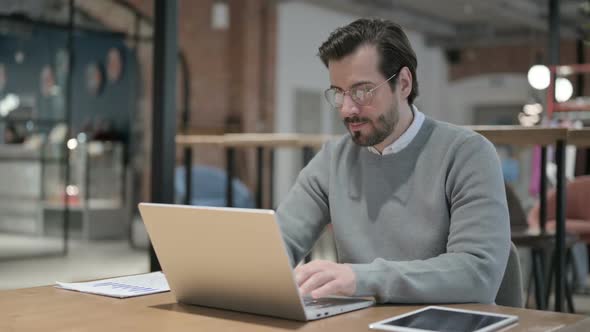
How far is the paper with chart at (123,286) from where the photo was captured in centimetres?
154

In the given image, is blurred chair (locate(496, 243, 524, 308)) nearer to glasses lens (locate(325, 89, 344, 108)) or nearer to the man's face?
the man's face

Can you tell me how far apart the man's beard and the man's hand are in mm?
418

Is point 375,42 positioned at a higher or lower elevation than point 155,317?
higher

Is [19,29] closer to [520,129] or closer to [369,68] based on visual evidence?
[520,129]

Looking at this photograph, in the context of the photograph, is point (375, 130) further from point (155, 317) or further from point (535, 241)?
point (535, 241)

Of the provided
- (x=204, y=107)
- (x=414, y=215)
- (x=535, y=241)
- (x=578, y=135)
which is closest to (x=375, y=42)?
(x=414, y=215)

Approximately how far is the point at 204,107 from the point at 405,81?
926cm

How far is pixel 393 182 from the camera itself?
1.77 metres

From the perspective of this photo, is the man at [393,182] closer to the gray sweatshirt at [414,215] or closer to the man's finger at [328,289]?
the gray sweatshirt at [414,215]

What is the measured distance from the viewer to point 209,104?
1105cm

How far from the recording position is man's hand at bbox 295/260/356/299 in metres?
1.41

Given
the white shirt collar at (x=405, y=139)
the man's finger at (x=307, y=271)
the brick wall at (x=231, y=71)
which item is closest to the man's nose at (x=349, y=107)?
the white shirt collar at (x=405, y=139)

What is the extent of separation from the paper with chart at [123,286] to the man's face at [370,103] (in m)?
0.53

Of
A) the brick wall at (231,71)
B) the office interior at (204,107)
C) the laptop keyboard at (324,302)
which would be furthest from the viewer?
the brick wall at (231,71)
